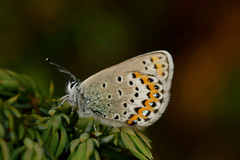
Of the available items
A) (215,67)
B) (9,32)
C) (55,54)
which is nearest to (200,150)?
(215,67)

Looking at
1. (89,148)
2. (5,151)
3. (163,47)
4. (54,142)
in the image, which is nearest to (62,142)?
(54,142)

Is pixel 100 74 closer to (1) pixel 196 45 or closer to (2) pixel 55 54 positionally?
(2) pixel 55 54

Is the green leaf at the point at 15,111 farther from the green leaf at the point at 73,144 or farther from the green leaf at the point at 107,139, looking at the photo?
the green leaf at the point at 107,139

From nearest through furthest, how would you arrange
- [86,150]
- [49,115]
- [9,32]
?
[86,150], [49,115], [9,32]

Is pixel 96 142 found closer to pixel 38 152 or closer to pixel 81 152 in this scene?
pixel 81 152

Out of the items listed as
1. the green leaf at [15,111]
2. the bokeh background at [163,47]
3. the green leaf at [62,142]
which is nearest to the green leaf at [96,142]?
the green leaf at [62,142]
